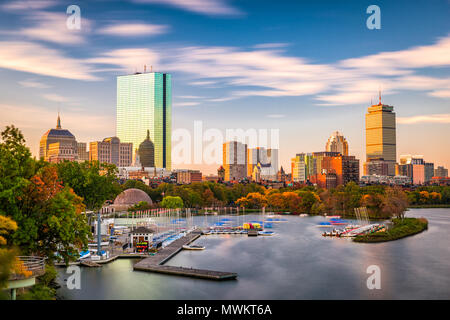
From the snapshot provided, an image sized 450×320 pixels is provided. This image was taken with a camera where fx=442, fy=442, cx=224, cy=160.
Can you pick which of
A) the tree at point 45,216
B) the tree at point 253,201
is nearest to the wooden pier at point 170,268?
the tree at point 45,216

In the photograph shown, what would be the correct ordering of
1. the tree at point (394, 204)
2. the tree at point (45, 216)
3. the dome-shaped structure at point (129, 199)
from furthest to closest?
the dome-shaped structure at point (129, 199)
the tree at point (394, 204)
the tree at point (45, 216)

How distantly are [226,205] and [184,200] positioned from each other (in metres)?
14.1

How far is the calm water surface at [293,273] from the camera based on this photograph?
2941cm

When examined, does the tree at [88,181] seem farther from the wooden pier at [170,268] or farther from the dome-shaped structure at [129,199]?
the dome-shaped structure at [129,199]

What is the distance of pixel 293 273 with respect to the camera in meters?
35.8

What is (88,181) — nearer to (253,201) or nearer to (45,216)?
(45,216)

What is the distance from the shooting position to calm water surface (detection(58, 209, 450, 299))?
96.5 ft

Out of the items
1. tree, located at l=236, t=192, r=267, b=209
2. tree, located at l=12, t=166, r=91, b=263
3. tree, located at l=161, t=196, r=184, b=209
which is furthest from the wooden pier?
tree, located at l=236, t=192, r=267, b=209

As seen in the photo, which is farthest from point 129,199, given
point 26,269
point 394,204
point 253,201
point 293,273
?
point 26,269

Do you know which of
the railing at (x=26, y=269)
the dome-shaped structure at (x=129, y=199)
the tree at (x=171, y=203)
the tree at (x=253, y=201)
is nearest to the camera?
the railing at (x=26, y=269)

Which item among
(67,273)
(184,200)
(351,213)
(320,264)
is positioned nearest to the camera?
(67,273)
